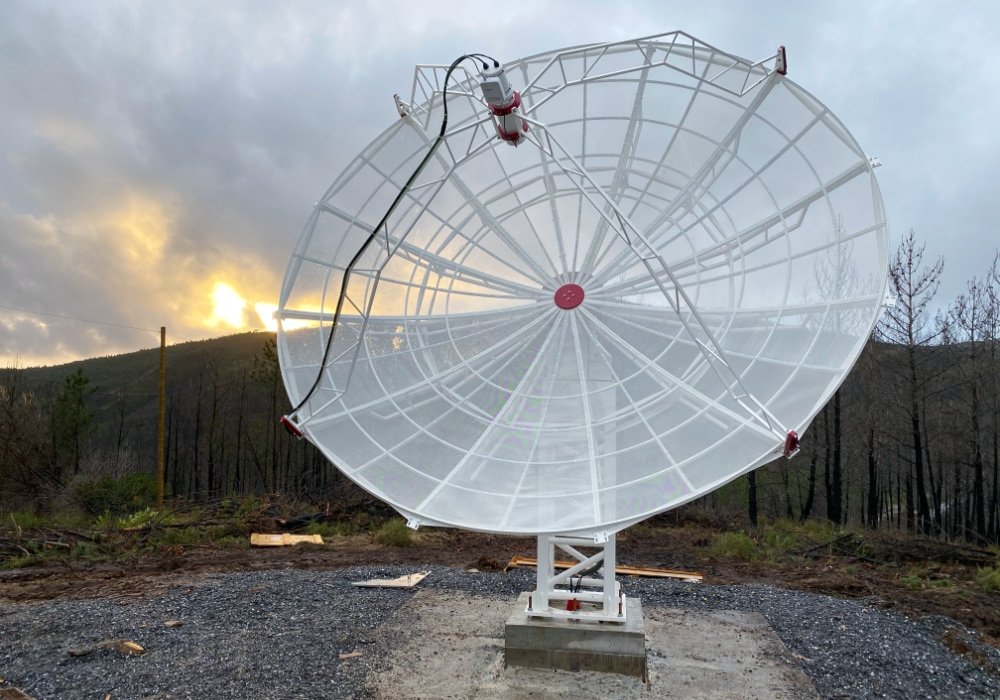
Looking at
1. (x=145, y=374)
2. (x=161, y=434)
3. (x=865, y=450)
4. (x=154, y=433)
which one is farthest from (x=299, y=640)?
(x=145, y=374)

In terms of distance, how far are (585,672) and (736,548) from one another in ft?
37.5

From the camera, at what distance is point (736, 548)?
19016 millimetres

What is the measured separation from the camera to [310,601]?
12461 mm

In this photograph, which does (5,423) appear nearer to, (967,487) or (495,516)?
(495,516)

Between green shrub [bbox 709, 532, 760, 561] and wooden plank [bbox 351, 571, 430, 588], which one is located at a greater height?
wooden plank [bbox 351, 571, 430, 588]

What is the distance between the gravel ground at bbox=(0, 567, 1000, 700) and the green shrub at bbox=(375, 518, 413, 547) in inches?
222

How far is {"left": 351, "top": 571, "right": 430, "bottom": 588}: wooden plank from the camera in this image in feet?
45.2

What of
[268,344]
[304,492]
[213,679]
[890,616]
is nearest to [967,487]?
[890,616]

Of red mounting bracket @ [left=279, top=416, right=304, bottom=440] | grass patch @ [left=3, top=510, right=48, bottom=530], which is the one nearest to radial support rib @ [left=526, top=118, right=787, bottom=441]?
red mounting bracket @ [left=279, top=416, right=304, bottom=440]

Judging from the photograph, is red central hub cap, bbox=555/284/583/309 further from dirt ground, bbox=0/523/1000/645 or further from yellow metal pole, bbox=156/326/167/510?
yellow metal pole, bbox=156/326/167/510

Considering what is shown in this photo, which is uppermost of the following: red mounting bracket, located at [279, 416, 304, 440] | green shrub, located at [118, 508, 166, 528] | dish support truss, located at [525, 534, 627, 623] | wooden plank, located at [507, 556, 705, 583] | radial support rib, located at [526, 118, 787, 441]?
radial support rib, located at [526, 118, 787, 441]

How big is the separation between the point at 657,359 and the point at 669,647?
429 cm

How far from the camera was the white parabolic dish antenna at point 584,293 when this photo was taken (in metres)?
7.81

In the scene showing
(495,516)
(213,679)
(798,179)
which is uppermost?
(798,179)
